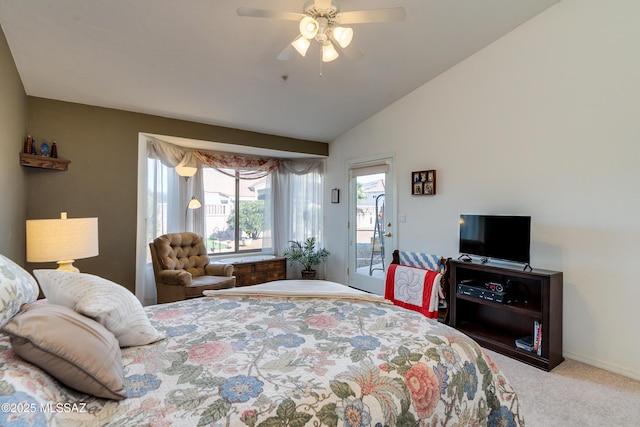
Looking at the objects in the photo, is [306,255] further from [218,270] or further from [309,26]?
[309,26]

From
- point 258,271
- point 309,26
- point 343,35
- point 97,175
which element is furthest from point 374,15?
point 258,271

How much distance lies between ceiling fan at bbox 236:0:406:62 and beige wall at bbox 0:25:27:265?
1868 mm

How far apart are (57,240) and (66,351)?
1565 millimetres

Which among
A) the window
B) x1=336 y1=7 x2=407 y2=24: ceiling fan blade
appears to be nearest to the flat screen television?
x1=336 y1=7 x2=407 y2=24: ceiling fan blade

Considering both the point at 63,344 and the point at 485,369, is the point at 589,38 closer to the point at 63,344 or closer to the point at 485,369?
the point at 485,369

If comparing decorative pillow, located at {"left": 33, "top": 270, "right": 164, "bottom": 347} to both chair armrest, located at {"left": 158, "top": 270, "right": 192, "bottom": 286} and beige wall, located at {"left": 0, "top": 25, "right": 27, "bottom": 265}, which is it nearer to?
beige wall, located at {"left": 0, "top": 25, "right": 27, "bottom": 265}

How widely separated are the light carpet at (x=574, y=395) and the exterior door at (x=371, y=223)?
2.00m

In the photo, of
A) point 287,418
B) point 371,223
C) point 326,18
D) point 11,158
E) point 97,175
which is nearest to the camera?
point 287,418

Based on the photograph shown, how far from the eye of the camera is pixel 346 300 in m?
1.99

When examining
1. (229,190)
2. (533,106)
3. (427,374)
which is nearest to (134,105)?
(229,190)

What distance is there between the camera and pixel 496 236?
2918 millimetres

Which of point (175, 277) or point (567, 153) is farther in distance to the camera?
point (175, 277)

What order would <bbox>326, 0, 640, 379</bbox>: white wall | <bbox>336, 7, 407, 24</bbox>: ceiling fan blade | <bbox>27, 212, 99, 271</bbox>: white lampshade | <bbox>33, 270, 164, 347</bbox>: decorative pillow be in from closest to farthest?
<bbox>33, 270, 164, 347</bbox>: decorative pillow, <bbox>336, 7, 407, 24</bbox>: ceiling fan blade, <bbox>27, 212, 99, 271</bbox>: white lampshade, <bbox>326, 0, 640, 379</bbox>: white wall

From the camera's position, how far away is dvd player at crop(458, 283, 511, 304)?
2805 millimetres
